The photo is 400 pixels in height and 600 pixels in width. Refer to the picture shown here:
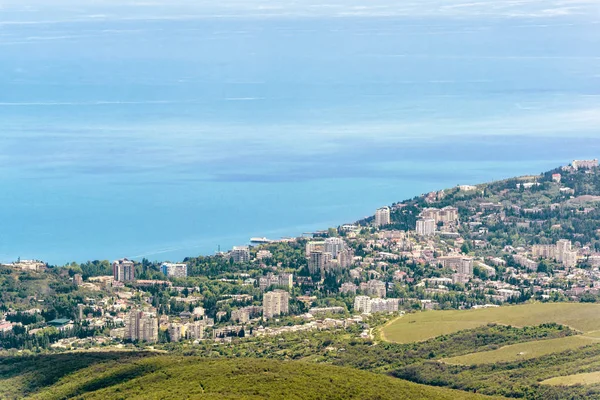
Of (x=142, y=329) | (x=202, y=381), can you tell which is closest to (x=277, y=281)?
(x=142, y=329)

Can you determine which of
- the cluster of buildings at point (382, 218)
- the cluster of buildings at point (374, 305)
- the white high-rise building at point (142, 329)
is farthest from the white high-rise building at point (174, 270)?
the cluster of buildings at point (382, 218)

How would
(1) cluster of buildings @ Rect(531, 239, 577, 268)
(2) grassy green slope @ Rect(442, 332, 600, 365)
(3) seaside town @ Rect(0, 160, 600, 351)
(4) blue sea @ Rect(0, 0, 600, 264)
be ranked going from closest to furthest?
(2) grassy green slope @ Rect(442, 332, 600, 365) < (3) seaside town @ Rect(0, 160, 600, 351) < (1) cluster of buildings @ Rect(531, 239, 577, 268) < (4) blue sea @ Rect(0, 0, 600, 264)

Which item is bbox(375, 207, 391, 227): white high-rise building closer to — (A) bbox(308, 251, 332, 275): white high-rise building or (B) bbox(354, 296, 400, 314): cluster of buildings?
(A) bbox(308, 251, 332, 275): white high-rise building

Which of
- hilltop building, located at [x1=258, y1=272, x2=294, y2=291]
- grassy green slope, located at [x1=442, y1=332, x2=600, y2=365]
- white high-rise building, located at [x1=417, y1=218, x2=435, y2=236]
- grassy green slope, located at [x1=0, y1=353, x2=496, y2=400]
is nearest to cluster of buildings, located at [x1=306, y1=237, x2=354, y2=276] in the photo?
hilltop building, located at [x1=258, y1=272, x2=294, y2=291]

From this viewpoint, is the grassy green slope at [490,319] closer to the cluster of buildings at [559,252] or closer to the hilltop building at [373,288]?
the hilltop building at [373,288]

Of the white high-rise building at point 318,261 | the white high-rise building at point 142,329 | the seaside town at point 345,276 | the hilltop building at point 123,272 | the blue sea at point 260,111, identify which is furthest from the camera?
the blue sea at point 260,111
